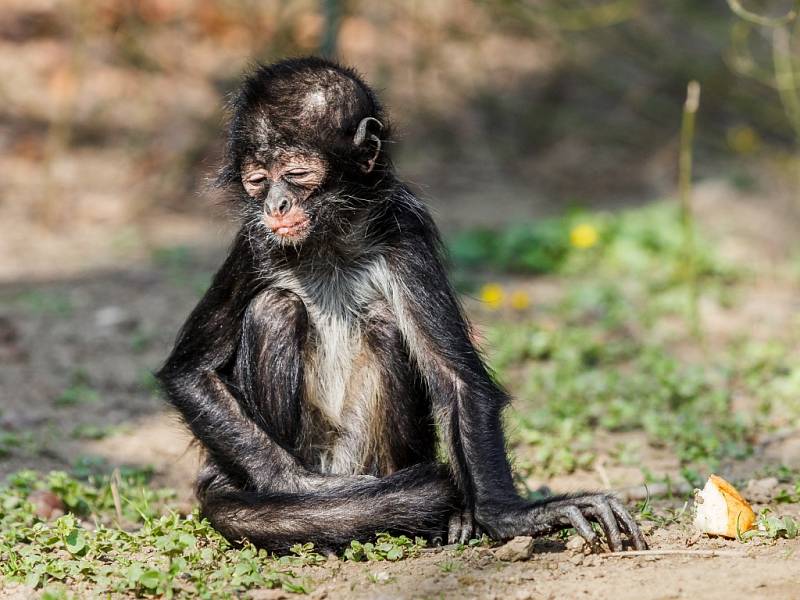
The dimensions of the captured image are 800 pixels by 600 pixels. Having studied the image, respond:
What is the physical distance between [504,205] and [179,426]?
6.87 meters

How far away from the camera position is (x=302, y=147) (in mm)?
4211

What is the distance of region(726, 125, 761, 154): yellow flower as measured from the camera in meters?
10.9

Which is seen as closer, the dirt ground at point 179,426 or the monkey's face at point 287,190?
the dirt ground at point 179,426

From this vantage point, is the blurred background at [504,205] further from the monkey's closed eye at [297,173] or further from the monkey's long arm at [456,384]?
the monkey's long arm at [456,384]

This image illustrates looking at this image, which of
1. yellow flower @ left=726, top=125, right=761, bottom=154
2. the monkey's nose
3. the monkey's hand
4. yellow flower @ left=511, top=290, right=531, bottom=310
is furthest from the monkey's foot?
yellow flower @ left=726, top=125, right=761, bottom=154

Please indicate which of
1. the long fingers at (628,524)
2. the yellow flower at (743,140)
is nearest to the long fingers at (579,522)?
the long fingers at (628,524)

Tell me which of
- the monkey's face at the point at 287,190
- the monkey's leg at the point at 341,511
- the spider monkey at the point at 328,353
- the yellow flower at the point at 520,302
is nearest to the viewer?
the monkey's leg at the point at 341,511

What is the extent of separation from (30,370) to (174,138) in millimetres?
5731

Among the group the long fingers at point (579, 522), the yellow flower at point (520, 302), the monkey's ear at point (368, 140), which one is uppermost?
the monkey's ear at point (368, 140)

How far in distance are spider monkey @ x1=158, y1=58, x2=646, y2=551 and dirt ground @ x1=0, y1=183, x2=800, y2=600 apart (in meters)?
0.32

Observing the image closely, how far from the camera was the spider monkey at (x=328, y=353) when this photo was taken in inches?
160

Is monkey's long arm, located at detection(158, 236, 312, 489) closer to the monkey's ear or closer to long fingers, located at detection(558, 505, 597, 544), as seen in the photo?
the monkey's ear

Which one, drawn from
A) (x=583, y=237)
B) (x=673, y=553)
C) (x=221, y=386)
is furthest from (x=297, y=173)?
(x=583, y=237)

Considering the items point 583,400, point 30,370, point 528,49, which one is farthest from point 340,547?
point 528,49
